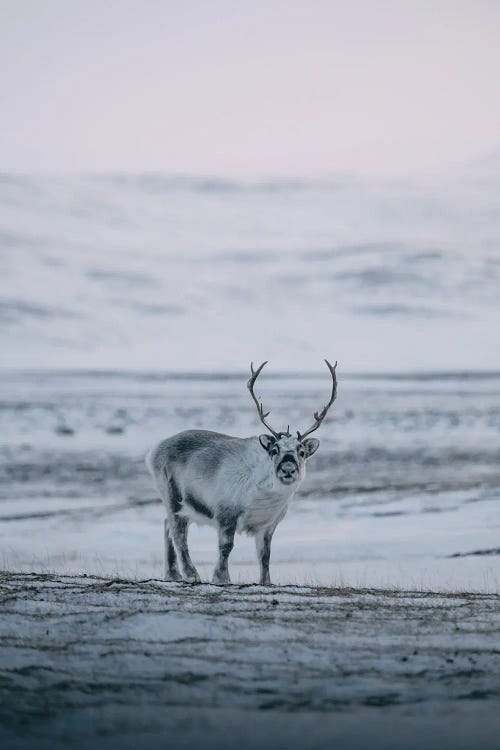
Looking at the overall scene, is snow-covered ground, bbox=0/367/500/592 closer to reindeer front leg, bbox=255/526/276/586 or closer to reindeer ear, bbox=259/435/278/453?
reindeer front leg, bbox=255/526/276/586

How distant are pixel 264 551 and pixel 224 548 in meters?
0.38

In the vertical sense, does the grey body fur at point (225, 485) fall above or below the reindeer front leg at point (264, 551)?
above

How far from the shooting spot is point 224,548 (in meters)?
9.61

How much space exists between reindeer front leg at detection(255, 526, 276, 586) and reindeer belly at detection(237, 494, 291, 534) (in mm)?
53

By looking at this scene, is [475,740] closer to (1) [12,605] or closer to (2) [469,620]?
(2) [469,620]

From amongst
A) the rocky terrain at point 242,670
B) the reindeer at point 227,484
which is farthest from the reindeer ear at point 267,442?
the rocky terrain at point 242,670

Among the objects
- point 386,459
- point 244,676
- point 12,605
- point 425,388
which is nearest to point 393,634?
point 244,676

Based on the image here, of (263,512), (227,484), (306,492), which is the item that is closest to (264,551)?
(263,512)

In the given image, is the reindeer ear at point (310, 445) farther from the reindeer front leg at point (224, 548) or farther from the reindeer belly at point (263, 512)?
the reindeer front leg at point (224, 548)

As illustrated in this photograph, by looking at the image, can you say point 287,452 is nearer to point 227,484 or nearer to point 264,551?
point 227,484

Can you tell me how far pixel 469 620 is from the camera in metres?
7.28

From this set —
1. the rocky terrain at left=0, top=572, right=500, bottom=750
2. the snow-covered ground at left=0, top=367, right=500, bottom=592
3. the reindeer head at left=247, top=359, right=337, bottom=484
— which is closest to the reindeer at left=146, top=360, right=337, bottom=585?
the reindeer head at left=247, top=359, right=337, bottom=484

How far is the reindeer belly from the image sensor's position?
968cm

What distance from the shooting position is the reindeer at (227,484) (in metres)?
9.60
